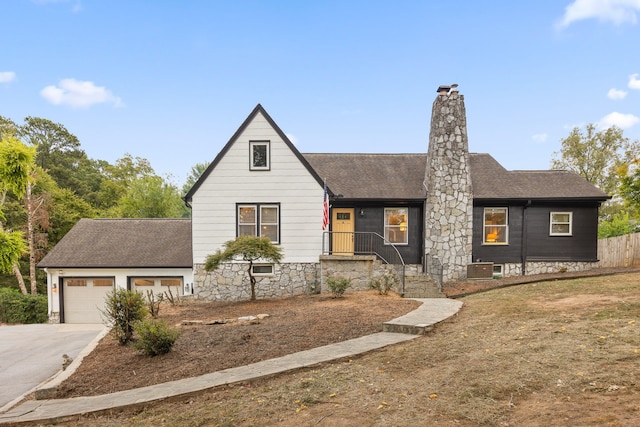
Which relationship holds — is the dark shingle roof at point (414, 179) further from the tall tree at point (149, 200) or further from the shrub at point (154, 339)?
the tall tree at point (149, 200)

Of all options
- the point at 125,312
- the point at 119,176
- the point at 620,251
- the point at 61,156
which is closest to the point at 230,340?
the point at 125,312

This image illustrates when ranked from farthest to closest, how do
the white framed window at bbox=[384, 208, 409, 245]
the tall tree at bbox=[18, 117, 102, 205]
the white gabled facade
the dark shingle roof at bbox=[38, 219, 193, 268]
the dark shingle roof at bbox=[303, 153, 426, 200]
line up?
1. the tall tree at bbox=[18, 117, 102, 205]
2. the dark shingle roof at bbox=[38, 219, 193, 268]
3. the white framed window at bbox=[384, 208, 409, 245]
4. the dark shingle roof at bbox=[303, 153, 426, 200]
5. the white gabled facade

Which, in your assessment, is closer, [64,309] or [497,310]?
[497,310]

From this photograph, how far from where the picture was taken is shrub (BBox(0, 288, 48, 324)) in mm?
17141

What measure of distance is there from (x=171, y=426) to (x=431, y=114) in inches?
597

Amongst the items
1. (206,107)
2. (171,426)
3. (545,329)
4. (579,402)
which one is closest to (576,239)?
(545,329)

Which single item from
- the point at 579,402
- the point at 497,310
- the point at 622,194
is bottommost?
the point at 497,310

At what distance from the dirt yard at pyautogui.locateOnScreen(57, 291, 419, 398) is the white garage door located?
A: 773cm

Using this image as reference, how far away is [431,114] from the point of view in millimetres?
15188

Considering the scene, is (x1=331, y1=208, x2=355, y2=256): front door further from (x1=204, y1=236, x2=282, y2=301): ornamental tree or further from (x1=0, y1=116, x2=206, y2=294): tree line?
(x1=0, y1=116, x2=206, y2=294): tree line

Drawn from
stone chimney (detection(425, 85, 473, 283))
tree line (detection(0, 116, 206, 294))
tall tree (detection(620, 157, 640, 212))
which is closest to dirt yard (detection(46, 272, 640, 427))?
tree line (detection(0, 116, 206, 294))

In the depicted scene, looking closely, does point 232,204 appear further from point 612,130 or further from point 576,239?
point 612,130

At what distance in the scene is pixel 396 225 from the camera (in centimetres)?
1502

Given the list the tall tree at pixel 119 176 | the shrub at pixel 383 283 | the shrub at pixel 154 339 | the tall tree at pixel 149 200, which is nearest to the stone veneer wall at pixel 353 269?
the shrub at pixel 383 283
